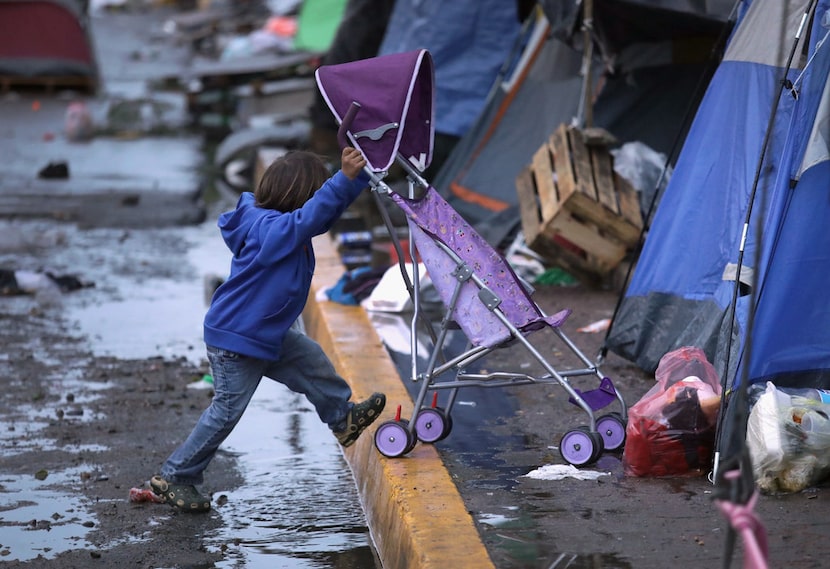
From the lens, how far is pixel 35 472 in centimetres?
571

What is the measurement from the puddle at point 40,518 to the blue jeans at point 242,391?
16.3 inches

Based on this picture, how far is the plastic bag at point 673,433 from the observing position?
4887 mm

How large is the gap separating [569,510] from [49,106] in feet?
60.1

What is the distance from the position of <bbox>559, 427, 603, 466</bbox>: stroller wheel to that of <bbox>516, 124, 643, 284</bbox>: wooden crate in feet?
10.1

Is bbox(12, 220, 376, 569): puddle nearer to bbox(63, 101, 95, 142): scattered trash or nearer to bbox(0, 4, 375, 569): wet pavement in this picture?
bbox(0, 4, 375, 569): wet pavement

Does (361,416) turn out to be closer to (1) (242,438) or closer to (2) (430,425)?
(2) (430,425)

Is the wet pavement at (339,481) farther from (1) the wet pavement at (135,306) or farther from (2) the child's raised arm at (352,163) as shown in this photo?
(2) the child's raised arm at (352,163)

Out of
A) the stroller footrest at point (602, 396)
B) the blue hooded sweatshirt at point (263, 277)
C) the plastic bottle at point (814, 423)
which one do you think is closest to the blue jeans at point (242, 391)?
the blue hooded sweatshirt at point (263, 277)

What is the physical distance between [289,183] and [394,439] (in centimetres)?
111

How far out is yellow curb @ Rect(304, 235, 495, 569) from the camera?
4.14 m

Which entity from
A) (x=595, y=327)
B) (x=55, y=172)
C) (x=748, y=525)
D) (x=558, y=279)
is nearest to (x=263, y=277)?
(x=748, y=525)

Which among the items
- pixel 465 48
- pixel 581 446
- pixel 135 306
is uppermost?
pixel 465 48

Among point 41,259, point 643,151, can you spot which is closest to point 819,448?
point 643,151

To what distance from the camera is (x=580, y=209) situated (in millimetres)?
8008
